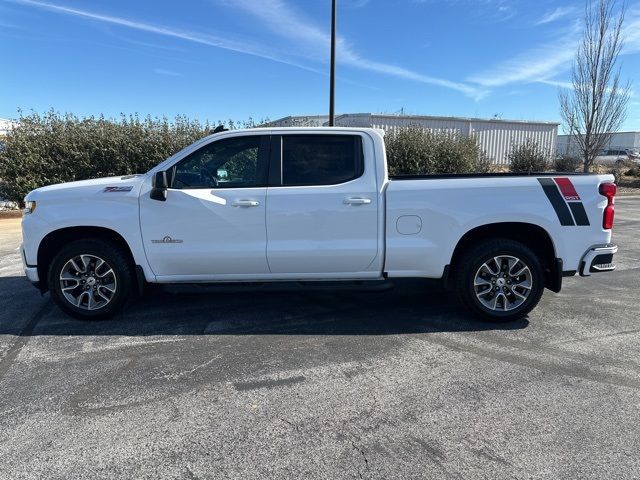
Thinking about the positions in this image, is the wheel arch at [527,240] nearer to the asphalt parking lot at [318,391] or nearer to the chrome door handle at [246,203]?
the asphalt parking lot at [318,391]

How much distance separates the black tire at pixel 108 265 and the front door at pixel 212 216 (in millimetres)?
318

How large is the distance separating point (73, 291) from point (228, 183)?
6.51ft

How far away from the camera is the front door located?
493cm

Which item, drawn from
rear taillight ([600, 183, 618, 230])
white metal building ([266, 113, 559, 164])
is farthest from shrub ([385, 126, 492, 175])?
rear taillight ([600, 183, 618, 230])

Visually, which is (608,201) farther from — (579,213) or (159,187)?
(159,187)

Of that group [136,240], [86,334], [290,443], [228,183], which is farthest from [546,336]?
[86,334]

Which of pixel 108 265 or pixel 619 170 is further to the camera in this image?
pixel 619 170

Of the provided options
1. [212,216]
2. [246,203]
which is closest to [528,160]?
[246,203]

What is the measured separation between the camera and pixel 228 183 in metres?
5.04

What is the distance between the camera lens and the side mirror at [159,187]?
15.9ft

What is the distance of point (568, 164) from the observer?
25.6 m

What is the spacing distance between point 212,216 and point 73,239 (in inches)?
60.8

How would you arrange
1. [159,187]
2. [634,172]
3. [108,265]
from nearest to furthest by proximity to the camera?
[159,187], [108,265], [634,172]

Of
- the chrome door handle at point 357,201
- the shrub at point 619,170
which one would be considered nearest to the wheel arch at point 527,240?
the chrome door handle at point 357,201
